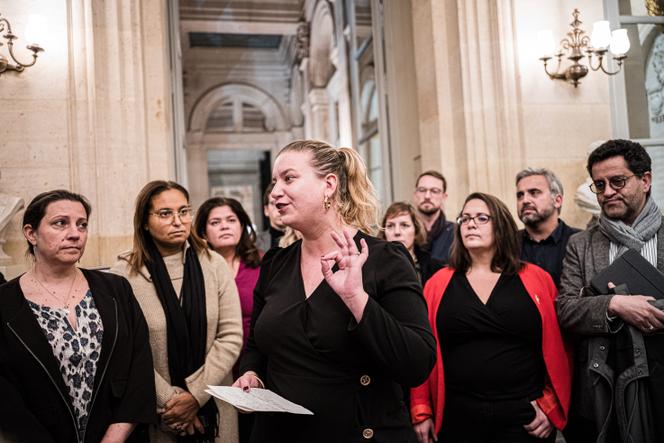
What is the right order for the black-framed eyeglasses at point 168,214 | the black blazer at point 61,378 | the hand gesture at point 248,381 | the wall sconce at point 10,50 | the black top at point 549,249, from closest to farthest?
the hand gesture at point 248,381 → the black blazer at point 61,378 → the black-framed eyeglasses at point 168,214 → the black top at point 549,249 → the wall sconce at point 10,50

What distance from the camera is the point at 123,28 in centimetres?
450

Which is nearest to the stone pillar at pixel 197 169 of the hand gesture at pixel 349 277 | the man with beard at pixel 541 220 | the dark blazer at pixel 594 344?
the man with beard at pixel 541 220

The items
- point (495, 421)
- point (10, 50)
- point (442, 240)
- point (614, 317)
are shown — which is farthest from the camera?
point (10, 50)

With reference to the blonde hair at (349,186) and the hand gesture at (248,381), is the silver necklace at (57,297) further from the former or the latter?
the blonde hair at (349,186)

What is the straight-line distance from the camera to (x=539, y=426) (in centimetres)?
232

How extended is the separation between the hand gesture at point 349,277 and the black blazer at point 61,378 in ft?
3.77

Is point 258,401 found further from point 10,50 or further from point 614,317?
point 10,50

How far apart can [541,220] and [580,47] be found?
7.54ft

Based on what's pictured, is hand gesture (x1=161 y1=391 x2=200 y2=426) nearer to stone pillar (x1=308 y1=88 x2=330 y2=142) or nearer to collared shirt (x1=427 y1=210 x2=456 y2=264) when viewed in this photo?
collared shirt (x1=427 y1=210 x2=456 y2=264)

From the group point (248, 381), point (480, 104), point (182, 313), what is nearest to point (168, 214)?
point (182, 313)

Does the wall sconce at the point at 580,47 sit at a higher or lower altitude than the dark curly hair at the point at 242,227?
higher

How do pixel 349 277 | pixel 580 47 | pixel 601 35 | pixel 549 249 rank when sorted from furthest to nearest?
pixel 580 47
pixel 601 35
pixel 549 249
pixel 349 277

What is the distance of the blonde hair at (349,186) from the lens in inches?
68.6

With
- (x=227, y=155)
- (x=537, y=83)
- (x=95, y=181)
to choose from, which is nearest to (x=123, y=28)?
(x=95, y=181)
